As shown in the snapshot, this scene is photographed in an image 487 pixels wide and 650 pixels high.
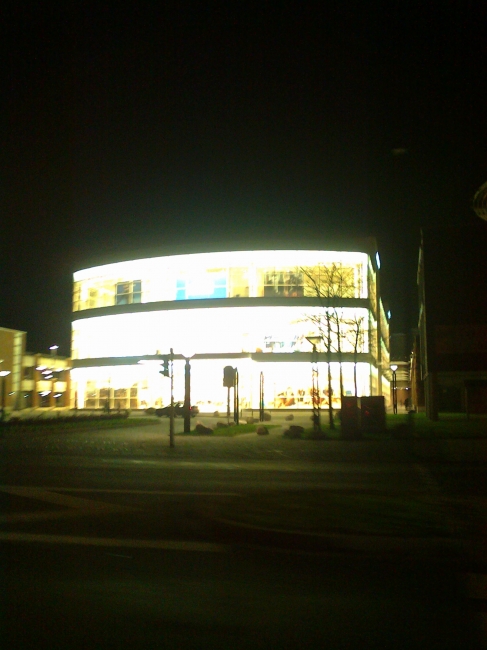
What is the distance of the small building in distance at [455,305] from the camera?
45.9 m

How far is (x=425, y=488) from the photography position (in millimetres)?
13602

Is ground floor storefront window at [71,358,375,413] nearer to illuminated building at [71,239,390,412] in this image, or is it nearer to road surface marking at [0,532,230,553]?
illuminated building at [71,239,390,412]

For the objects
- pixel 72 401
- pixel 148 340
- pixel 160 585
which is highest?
pixel 148 340

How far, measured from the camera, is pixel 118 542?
887cm

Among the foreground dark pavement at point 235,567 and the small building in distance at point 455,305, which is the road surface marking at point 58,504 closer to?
the foreground dark pavement at point 235,567

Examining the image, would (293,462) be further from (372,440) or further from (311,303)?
(311,303)

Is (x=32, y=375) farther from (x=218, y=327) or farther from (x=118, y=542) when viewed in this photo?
(x=118, y=542)

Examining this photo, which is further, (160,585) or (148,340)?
(148,340)

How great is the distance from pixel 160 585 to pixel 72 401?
6507 centimetres

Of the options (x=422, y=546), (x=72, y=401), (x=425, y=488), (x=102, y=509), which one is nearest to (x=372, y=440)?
(x=425, y=488)

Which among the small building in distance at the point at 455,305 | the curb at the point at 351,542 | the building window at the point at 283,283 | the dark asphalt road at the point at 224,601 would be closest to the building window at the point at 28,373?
the building window at the point at 283,283

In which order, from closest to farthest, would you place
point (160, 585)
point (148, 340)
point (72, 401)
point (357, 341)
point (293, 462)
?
1. point (160, 585)
2. point (293, 462)
3. point (357, 341)
4. point (148, 340)
5. point (72, 401)

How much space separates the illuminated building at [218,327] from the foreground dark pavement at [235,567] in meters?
45.5

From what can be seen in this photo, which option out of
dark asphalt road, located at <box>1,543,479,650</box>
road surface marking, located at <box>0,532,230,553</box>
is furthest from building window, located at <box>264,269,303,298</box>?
dark asphalt road, located at <box>1,543,479,650</box>
